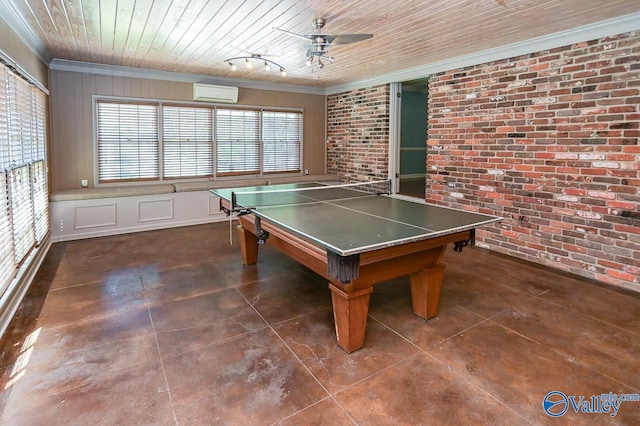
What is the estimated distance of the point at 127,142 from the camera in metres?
5.89

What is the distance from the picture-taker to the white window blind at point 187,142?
245 inches

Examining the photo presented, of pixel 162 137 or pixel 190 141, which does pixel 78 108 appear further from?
pixel 190 141

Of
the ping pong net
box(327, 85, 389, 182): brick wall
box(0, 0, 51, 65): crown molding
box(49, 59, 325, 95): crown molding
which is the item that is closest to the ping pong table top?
the ping pong net

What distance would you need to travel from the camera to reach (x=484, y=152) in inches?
184

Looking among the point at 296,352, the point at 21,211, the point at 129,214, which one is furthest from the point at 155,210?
the point at 296,352

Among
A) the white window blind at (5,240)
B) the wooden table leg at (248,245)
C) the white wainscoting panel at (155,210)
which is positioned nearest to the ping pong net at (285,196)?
the wooden table leg at (248,245)

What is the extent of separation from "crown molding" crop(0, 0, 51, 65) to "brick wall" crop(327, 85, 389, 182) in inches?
183

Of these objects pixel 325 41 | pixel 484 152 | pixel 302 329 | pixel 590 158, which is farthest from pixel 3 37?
pixel 590 158

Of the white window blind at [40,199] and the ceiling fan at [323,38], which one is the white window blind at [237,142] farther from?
the ceiling fan at [323,38]

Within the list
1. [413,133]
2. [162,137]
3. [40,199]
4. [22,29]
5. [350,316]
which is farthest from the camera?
[413,133]

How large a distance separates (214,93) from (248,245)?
3.40 metres

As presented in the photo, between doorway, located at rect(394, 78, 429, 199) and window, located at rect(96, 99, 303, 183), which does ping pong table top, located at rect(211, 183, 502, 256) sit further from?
doorway, located at rect(394, 78, 429, 199)

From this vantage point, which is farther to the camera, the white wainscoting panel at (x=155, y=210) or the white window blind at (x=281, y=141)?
the white window blind at (x=281, y=141)

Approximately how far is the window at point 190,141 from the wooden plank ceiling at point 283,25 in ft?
3.33
